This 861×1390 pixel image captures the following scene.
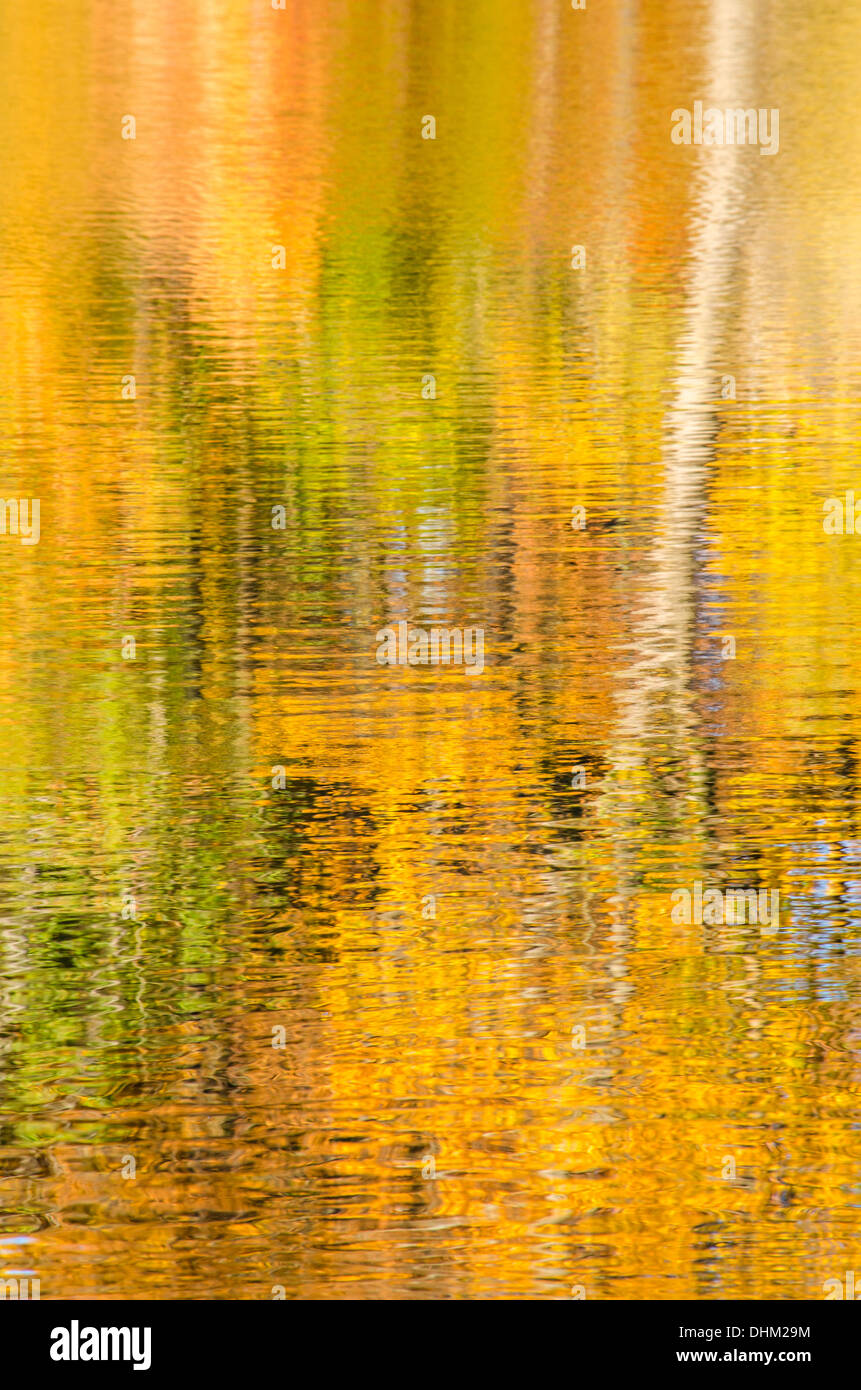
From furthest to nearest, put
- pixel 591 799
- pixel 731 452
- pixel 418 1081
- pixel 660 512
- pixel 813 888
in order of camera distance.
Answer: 1. pixel 731 452
2. pixel 660 512
3. pixel 591 799
4. pixel 813 888
5. pixel 418 1081

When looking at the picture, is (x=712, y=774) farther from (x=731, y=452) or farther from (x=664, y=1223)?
(x=731, y=452)

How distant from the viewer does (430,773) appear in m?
7.96

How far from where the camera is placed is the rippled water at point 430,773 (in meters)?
5.44

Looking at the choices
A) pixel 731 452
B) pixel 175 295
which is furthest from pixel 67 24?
pixel 731 452

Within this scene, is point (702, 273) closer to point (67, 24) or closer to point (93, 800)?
point (93, 800)

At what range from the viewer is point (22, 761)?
26.9ft

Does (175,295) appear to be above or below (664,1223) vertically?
above

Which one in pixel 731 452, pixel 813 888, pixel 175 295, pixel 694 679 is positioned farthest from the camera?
pixel 175 295

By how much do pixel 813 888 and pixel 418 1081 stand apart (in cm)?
173

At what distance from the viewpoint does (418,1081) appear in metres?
5.91

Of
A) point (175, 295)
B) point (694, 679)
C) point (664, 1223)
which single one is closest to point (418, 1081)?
point (664, 1223)

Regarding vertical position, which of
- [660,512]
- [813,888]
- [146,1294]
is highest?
[660,512]

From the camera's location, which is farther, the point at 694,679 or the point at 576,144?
the point at 576,144

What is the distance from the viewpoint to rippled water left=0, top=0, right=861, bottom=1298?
17.9ft
